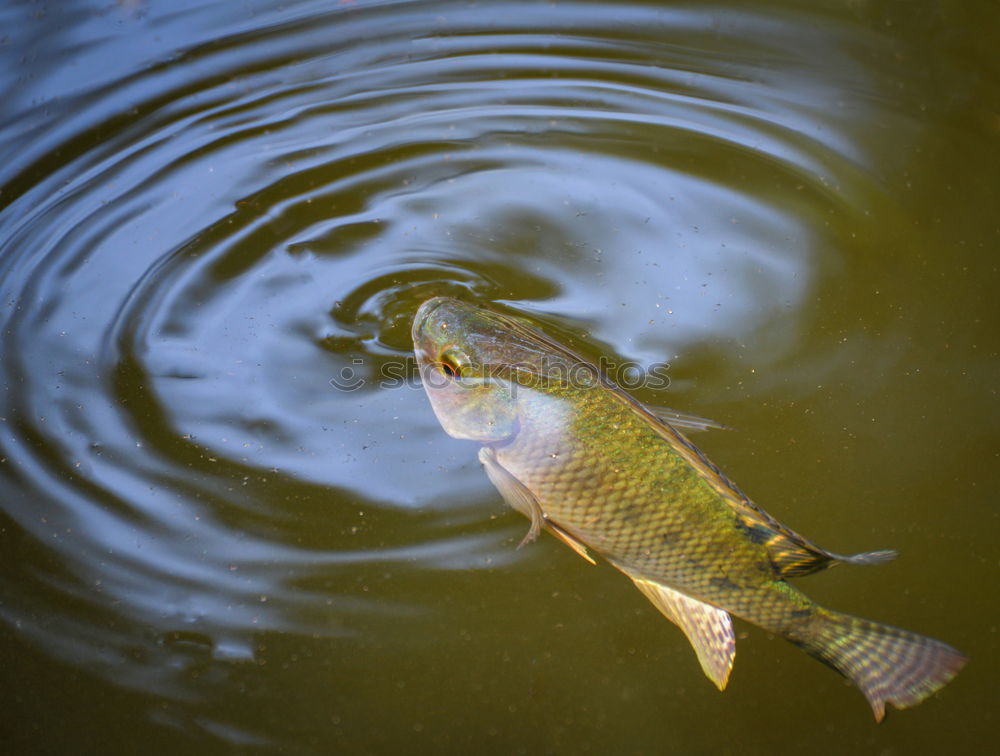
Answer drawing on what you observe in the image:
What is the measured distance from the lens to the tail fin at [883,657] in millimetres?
2312

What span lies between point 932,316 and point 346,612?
277cm

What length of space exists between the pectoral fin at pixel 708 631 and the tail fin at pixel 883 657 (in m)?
0.25

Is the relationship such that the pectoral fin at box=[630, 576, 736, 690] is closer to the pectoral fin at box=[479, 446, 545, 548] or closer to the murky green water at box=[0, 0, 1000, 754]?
the murky green water at box=[0, 0, 1000, 754]

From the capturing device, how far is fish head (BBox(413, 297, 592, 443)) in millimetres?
2586

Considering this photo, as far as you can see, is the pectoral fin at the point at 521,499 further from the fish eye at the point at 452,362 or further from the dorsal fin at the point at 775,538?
the dorsal fin at the point at 775,538

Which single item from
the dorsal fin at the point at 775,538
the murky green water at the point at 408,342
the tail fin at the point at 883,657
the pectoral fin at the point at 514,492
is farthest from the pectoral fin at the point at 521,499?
the tail fin at the point at 883,657

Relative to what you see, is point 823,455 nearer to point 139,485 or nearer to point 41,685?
point 139,485

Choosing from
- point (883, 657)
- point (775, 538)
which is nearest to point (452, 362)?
point (775, 538)

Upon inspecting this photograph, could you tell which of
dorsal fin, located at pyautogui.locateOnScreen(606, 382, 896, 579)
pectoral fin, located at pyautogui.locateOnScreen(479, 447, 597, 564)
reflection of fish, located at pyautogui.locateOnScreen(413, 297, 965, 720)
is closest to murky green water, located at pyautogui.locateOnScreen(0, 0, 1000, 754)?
pectoral fin, located at pyautogui.locateOnScreen(479, 447, 597, 564)

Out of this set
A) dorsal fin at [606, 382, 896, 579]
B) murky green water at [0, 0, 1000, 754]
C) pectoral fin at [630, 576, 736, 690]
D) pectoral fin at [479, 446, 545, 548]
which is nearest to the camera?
dorsal fin at [606, 382, 896, 579]

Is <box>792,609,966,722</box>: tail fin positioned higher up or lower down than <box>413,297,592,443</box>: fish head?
lower down

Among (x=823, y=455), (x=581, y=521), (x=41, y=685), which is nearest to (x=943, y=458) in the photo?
(x=823, y=455)

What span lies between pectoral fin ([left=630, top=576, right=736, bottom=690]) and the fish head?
2.55ft

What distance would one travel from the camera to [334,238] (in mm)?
3455
